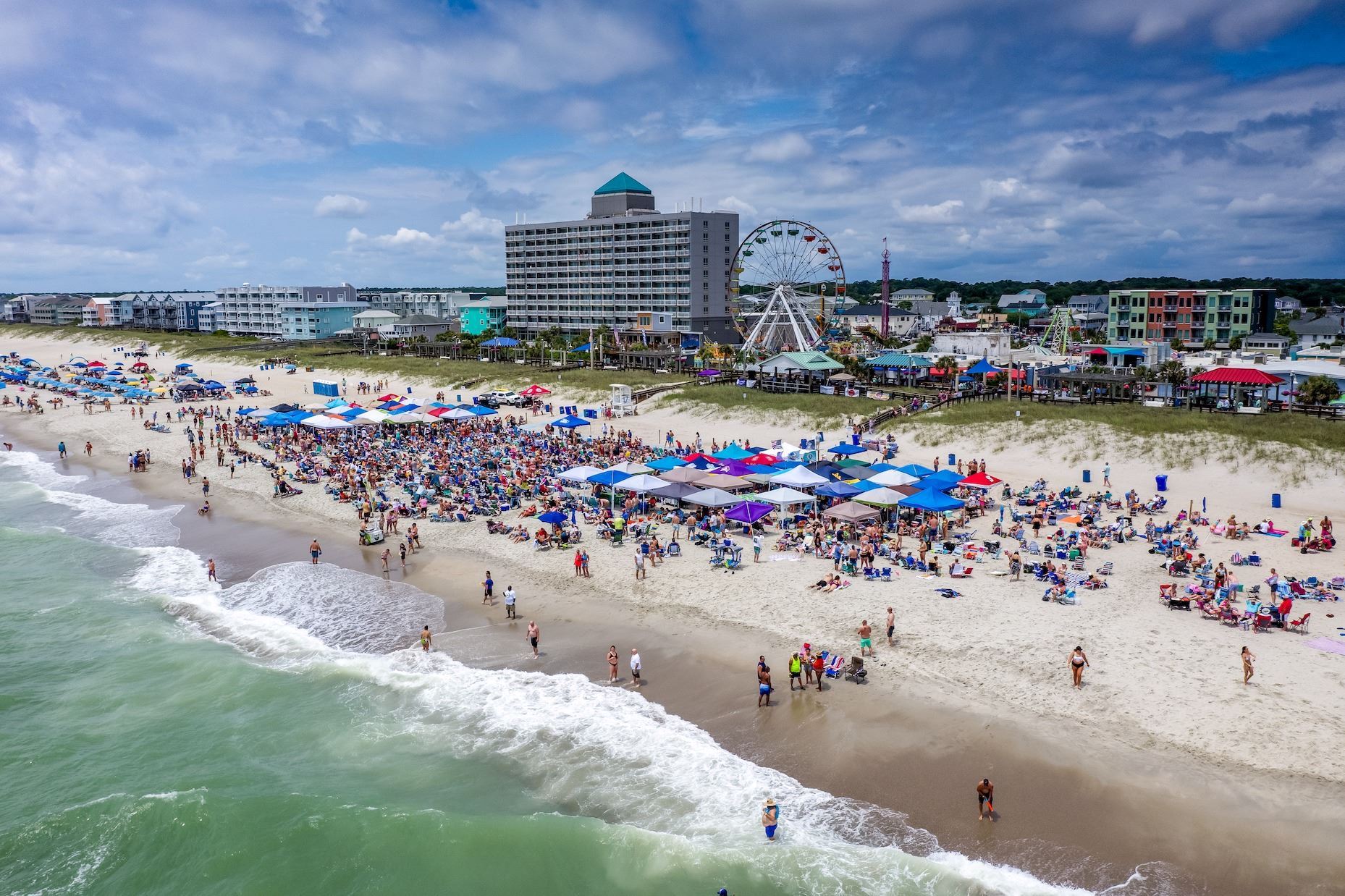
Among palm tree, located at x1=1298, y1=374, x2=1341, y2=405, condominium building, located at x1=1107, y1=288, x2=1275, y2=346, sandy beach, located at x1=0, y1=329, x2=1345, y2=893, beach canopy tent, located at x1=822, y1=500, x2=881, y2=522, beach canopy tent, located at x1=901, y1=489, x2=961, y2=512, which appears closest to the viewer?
sandy beach, located at x1=0, y1=329, x2=1345, y2=893

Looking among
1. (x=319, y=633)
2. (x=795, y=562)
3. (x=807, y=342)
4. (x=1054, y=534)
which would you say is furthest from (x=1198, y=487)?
(x=807, y=342)

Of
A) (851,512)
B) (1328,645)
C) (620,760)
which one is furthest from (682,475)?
(1328,645)

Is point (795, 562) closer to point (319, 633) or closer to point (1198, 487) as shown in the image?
point (319, 633)

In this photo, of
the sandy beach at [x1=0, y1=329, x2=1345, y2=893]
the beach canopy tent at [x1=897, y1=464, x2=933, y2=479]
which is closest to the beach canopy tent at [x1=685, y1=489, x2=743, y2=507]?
the sandy beach at [x1=0, y1=329, x2=1345, y2=893]

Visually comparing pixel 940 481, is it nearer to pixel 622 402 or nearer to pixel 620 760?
pixel 620 760

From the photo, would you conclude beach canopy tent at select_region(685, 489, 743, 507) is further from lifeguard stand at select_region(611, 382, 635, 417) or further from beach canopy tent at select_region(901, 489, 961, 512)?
lifeguard stand at select_region(611, 382, 635, 417)

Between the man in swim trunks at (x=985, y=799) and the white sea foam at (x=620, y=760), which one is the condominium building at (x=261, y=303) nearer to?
the white sea foam at (x=620, y=760)
